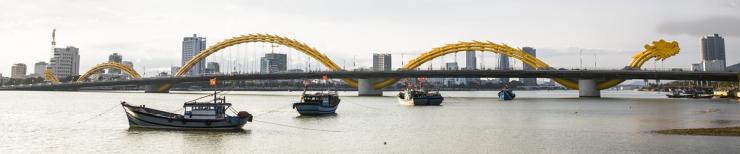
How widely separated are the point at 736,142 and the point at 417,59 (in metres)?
112

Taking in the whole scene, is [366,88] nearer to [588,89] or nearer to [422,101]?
[588,89]

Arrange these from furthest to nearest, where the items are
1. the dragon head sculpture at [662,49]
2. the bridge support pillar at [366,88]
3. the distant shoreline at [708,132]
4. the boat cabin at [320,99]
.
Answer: the bridge support pillar at [366,88]
the dragon head sculpture at [662,49]
the boat cabin at [320,99]
the distant shoreline at [708,132]

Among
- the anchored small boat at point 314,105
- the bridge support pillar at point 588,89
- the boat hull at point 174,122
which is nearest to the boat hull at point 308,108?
the anchored small boat at point 314,105

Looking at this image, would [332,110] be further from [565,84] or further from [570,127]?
[565,84]

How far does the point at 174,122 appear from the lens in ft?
120

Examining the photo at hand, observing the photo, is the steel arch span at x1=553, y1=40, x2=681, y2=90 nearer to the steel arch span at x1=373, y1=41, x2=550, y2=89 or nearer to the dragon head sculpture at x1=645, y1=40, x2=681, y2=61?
the dragon head sculpture at x1=645, y1=40, x2=681, y2=61

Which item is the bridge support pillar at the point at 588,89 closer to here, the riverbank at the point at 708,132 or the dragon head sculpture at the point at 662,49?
the dragon head sculpture at the point at 662,49

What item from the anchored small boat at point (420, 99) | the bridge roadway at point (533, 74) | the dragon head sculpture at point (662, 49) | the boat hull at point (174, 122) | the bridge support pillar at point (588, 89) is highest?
the dragon head sculpture at point (662, 49)

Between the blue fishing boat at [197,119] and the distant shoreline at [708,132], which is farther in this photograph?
the blue fishing boat at [197,119]

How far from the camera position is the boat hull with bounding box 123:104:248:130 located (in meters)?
35.9

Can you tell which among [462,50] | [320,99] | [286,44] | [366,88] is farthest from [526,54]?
[320,99]

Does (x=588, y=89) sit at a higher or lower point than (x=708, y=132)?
higher

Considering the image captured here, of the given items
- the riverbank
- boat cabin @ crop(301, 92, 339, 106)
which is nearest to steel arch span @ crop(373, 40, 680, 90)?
boat cabin @ crop(301, 92, 339, 106)

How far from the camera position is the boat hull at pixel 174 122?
118 feet
